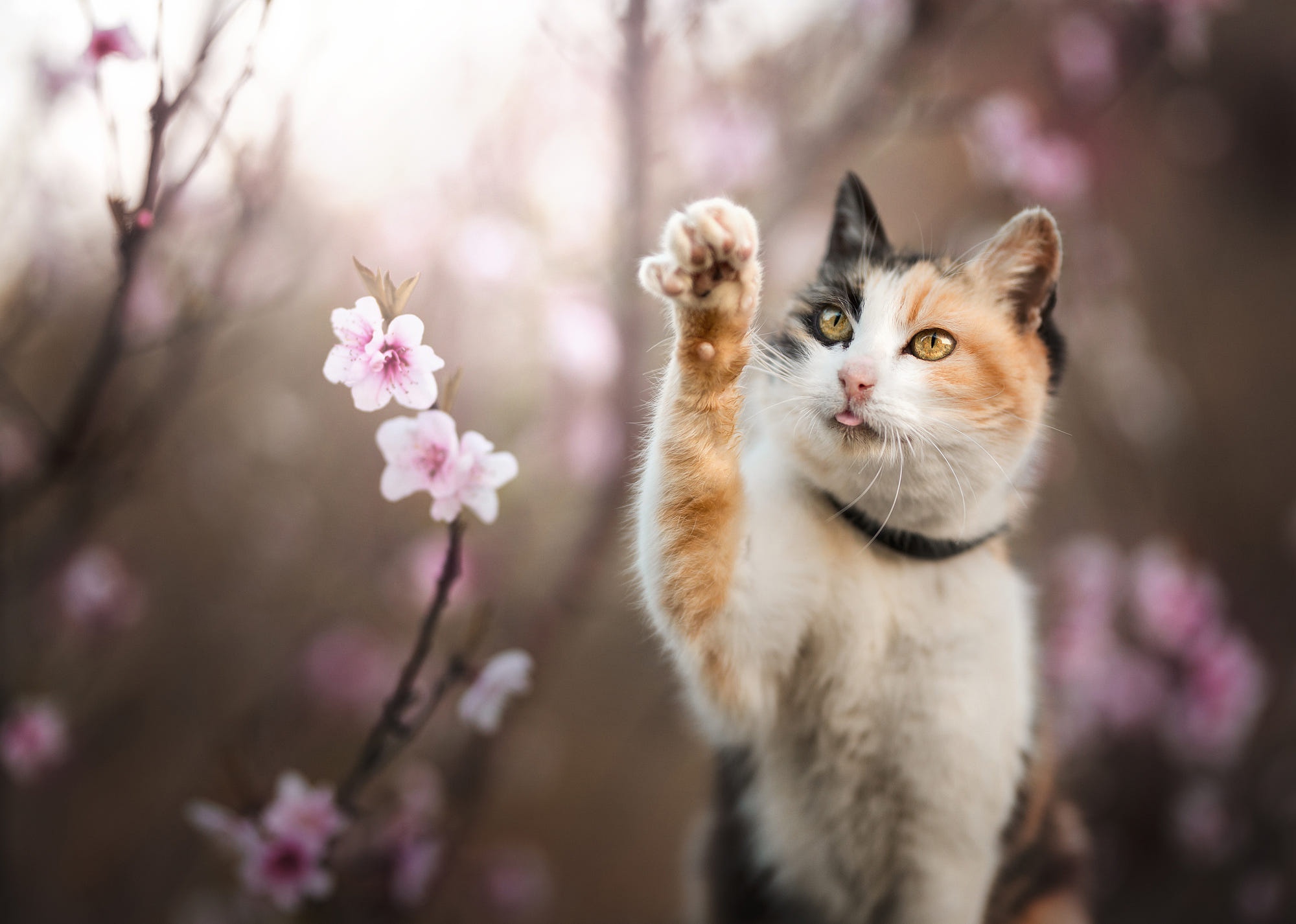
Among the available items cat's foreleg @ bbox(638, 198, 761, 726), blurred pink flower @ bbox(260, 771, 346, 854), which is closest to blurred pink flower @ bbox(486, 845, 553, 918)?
blurred pink flower @ bbox(260, 771, 346, 854)

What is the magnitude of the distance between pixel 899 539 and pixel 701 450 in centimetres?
23

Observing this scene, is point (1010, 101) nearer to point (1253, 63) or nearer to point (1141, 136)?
point (1141, 136)

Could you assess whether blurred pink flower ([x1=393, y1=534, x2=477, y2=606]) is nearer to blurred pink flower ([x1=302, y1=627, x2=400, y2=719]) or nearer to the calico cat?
blurred pink flower ([x1=302, y1=627, x2=400, y2=719])

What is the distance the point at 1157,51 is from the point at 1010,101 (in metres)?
0.33

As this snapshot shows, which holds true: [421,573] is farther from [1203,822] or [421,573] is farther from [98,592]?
[1203,822]

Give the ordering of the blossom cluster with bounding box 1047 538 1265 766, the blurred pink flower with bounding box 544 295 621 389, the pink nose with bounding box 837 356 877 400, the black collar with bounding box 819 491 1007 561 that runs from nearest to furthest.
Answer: the pink nose with bounding box 837 356 877 400 < the black collar with bounding box 819 491 1007 561 < the blurred pink flower with bounding box 544 295 621 389 < the blossom cluster with bounding box 1047 538 1265 766

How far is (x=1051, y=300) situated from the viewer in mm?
631

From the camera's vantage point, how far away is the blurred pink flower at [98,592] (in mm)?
893

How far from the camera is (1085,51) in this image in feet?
3.84

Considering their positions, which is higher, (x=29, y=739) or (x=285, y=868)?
(x=285, y=868)

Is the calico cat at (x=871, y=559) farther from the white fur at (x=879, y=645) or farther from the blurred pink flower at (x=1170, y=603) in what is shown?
the blurred pink flower at (x=1170, y=603)

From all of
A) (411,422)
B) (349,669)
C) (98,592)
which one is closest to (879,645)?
(411,422)

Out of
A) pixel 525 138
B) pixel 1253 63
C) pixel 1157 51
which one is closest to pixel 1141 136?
pixel 1253 63

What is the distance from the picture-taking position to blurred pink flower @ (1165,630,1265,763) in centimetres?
126
